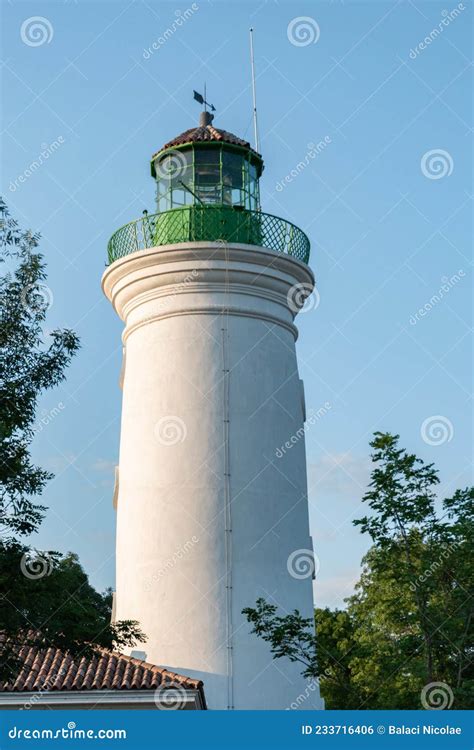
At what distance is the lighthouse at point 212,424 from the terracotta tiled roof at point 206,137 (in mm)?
37

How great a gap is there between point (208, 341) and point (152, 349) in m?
1.30

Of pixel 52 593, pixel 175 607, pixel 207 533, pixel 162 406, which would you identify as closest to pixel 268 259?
pixel 162 406

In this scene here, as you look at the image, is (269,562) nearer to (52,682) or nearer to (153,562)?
(153,562)

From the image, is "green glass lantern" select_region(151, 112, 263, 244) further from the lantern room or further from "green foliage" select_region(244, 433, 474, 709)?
"green foliage" select_region(244, 433, 474, 709)

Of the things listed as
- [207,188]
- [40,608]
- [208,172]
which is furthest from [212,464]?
[40,608]

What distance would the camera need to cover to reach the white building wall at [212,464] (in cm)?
2172

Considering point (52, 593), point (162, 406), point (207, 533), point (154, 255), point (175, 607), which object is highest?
point (154, 255)

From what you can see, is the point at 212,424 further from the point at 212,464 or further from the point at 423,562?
the point at 423,562

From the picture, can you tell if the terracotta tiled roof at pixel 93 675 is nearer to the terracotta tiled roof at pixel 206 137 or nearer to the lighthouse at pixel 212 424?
the lighthouse at pixel 212 424

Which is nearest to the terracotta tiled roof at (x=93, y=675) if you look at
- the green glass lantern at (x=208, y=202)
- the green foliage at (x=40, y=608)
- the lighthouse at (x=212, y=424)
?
the lighthouse at (x=212, y=424)

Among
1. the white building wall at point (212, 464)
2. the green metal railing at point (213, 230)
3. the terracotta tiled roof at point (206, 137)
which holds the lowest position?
the white building wall at point (212, 464)

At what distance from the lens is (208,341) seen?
23562 millimetres

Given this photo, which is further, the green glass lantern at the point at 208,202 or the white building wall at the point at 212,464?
the green glass lantern at the point at 208,202

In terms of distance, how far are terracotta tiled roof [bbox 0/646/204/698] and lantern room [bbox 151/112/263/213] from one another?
32.1ft
